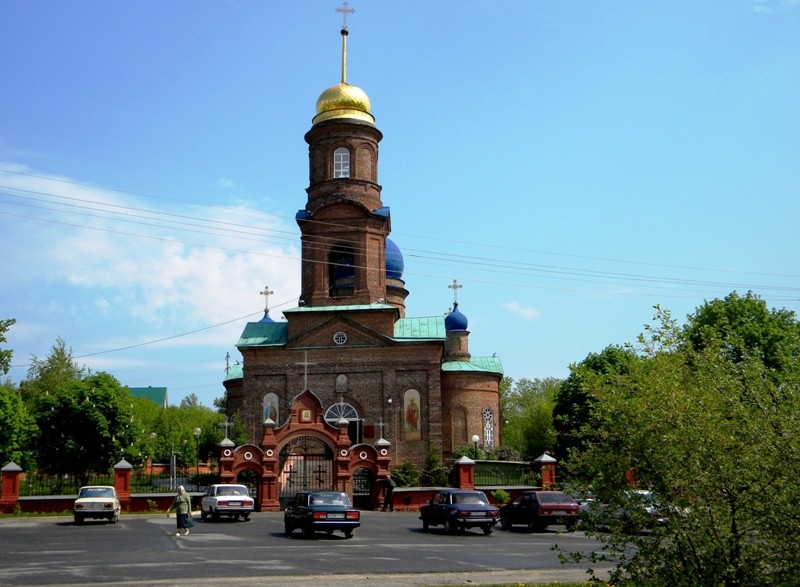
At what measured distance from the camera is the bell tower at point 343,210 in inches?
1762

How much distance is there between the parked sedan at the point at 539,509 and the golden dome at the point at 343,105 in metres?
26.7

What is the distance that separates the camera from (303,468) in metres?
37.4

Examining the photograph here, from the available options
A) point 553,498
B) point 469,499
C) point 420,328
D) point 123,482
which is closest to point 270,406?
point 420,328

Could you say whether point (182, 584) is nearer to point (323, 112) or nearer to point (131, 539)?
point (131, 539)

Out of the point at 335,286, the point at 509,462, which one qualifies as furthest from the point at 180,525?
the point at 335,286

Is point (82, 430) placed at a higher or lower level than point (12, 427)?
lower

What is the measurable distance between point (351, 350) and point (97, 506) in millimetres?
17776

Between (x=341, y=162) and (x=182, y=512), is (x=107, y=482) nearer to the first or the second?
(x=341, y=162)

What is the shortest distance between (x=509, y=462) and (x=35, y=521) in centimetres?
2136

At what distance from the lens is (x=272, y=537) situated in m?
22.0

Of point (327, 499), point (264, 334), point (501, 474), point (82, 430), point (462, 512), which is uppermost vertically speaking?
point (264, 334)

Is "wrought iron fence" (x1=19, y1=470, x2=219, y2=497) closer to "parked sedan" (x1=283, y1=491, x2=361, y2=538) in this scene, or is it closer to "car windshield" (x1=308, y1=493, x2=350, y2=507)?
A: "parked sedan" (x1=283, y1=491, x2=361, y2=538)

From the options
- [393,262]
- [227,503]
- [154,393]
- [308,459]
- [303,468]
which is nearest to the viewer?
[227,503]

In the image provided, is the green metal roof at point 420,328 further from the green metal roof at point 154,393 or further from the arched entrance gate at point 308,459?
the green metal roof at point 154,393
